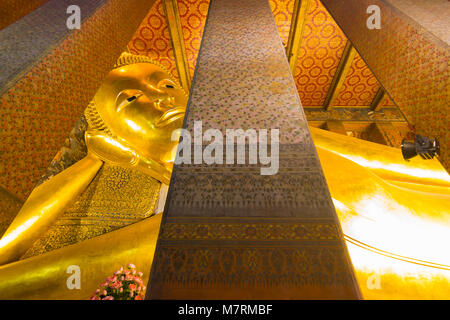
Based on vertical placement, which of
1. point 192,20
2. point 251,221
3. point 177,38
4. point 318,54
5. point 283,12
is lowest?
point 251,221

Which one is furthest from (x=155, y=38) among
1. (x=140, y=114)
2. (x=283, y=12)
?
(x=140, y=114)

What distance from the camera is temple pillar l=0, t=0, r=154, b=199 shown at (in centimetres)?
84

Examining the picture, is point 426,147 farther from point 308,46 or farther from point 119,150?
point 308,46

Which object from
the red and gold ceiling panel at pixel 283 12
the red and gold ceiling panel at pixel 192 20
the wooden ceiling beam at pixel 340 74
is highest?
the wooden ceiling beam at pixel 340 74

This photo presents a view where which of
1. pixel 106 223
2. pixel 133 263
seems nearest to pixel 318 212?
pixel 133 263

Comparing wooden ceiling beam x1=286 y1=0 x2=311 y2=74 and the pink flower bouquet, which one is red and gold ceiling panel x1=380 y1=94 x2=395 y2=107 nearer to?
wooden ceiling beam x1=286 y1=0 x2=311 y2=74

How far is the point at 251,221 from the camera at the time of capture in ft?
2.37

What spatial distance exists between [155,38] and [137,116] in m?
2.03

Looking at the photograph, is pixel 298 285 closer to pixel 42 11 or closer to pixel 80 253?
pixel 80 253

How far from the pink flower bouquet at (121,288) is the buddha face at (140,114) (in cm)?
108

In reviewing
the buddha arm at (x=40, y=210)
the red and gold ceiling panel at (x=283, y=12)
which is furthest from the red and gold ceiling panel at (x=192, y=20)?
the buddha arm at (x=40, y=210)

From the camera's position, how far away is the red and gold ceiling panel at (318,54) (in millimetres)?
3430

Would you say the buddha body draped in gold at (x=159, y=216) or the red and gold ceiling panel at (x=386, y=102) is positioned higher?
the red and gold ceiling panel at (x=386, y=102)

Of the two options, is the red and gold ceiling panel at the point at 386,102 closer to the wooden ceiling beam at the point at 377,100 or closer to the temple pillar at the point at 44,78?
the wooden ceiling beam at the point at 377,100
